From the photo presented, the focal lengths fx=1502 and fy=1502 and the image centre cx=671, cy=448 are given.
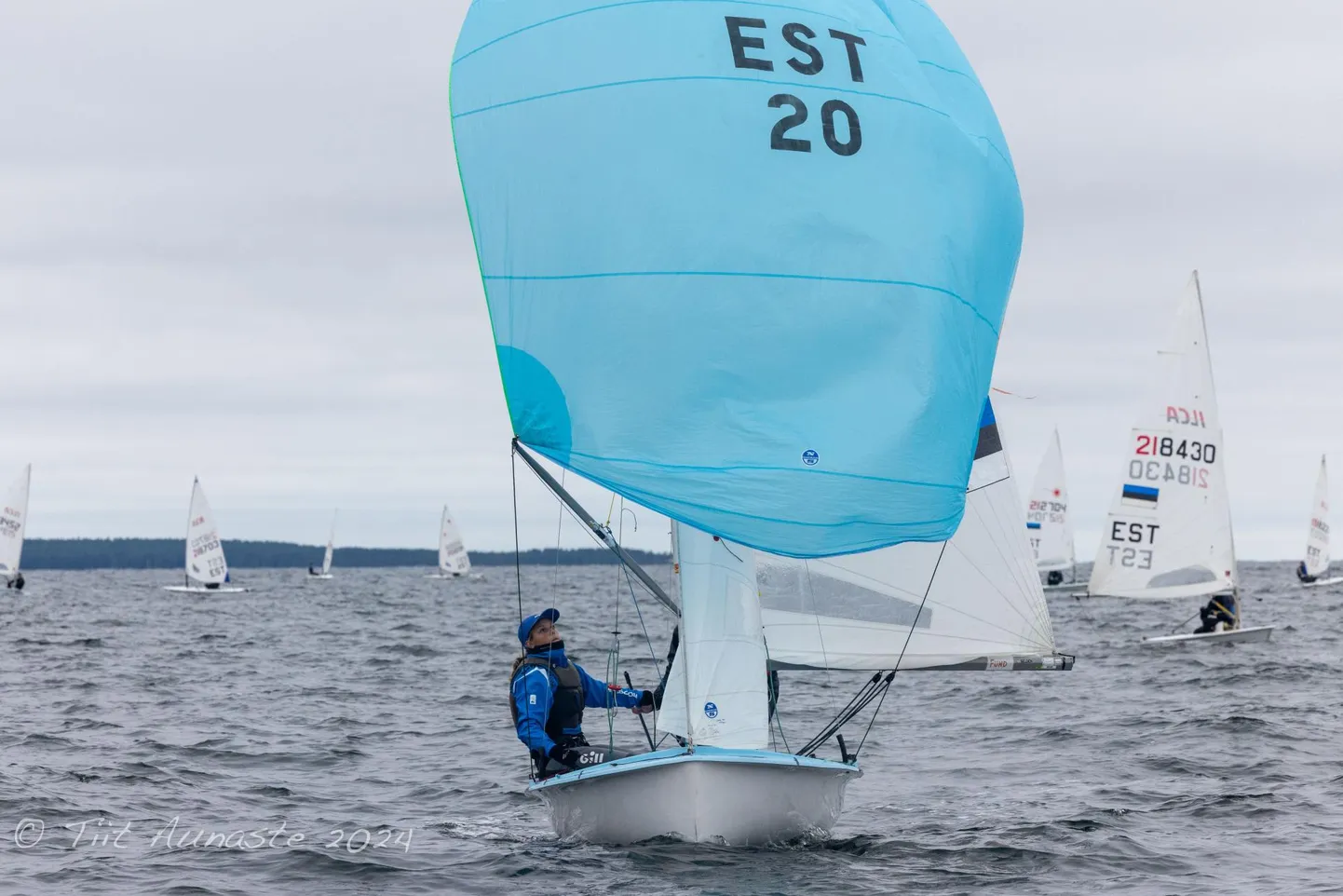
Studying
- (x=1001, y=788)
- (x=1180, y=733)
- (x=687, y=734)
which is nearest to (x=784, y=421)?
(x=687, y=734)

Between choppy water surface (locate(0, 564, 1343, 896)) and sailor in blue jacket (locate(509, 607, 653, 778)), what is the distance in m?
0.75

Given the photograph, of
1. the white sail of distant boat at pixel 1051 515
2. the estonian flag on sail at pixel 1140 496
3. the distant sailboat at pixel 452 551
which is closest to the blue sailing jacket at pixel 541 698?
the estonian flag on sail at pixel 1140 496

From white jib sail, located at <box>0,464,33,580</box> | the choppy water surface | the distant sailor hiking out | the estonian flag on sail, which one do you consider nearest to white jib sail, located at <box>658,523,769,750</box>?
the choppy water surface

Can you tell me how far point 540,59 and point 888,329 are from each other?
2.71 meters

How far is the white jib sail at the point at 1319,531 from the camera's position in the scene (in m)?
62.8

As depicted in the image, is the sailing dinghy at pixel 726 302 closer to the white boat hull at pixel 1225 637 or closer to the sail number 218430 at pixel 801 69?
the sail number 218430 at pixel 801 69

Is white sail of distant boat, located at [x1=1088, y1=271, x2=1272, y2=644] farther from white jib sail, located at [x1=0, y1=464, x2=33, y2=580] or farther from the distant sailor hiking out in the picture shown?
white jib sail, located at [x1=0, y1=464, x2=33, y2=580]

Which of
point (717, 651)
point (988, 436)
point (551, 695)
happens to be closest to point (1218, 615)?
point (988, 436)

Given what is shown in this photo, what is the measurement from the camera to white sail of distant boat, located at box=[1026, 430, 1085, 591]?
6119 cm

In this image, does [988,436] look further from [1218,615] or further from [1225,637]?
[1218,615]

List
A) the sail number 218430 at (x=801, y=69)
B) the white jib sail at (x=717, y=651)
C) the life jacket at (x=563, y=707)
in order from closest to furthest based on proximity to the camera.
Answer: the sail number 218430 at (x=801, y=69), the white jib sail at (x=717, y=651), the life jacket at (x=563, y=707)

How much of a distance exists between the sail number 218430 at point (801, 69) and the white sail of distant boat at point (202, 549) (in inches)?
2221

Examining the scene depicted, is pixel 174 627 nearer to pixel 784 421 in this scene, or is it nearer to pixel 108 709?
pixel 108 709

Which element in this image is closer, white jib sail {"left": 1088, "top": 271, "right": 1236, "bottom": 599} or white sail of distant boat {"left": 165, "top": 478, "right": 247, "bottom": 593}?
white jib sail {"left": 1088, "top": 271, "right": 1236, "bottom": 599}
